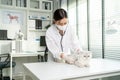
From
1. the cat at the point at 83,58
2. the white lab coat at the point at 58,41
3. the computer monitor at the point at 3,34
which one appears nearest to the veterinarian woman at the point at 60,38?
the white lab coat at the point at 58,41

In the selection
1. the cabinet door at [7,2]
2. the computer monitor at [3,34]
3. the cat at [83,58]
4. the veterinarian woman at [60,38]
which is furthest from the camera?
the cabinet door at [7,2]

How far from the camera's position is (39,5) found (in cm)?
446

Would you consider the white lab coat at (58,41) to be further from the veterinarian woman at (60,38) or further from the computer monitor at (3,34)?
the computer monitor at (3,34)

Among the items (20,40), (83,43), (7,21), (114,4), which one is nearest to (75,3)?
(83,43)

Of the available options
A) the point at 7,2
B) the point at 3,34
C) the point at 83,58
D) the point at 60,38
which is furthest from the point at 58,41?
the point at 7,2

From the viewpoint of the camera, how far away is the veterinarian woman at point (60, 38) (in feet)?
5.61

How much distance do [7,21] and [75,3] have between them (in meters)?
1.99

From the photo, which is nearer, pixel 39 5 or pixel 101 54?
pixel 101 54

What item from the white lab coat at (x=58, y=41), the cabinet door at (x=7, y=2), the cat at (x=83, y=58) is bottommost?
the cat at (x=83, y=58)

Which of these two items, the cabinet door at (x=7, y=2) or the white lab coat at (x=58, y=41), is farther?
the cabinet door at (x=7, y=2)

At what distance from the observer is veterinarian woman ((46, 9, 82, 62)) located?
171cm

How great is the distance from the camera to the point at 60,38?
182cm

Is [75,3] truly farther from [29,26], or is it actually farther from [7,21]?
[7,21]

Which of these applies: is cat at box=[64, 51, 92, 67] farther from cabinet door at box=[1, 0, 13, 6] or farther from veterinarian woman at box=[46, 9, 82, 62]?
cabinet door at box=[1, 0, 13, 6]
